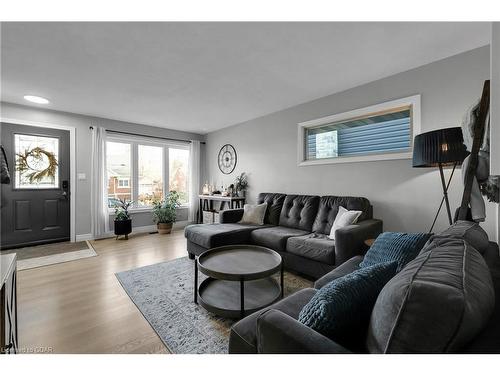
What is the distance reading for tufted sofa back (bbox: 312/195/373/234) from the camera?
2.67m

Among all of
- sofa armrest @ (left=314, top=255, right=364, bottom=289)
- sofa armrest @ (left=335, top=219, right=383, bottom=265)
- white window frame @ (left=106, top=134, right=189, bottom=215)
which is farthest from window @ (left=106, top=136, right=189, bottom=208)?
sofa armrest @ (left=314, top=255, right=364, bottom=289)

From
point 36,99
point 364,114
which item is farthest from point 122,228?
point 364,114

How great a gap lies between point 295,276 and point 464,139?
1.94 m

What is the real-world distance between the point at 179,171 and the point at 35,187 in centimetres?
252

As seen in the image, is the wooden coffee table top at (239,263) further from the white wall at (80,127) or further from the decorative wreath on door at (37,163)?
the decorative wreath on door at (37,163)

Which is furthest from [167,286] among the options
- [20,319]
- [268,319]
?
[268,319]

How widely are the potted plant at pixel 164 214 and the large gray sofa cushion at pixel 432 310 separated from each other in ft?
15.0

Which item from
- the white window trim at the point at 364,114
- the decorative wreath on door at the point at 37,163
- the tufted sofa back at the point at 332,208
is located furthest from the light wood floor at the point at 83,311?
the white window trim at the point at 364,114

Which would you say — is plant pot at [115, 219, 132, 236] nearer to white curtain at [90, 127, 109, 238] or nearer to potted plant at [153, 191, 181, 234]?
white curtain at [90, 127, 109, 238]

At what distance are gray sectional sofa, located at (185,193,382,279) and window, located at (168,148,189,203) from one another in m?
2.31

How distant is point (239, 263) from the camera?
1959mm

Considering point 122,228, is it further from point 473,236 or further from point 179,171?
point 473,236

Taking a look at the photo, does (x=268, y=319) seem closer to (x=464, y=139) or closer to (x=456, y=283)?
(x=456, y=283)

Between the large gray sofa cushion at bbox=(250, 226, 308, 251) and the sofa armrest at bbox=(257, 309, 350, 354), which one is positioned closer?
the sofa armrest at bbox=(257, 309, 350, 354)
